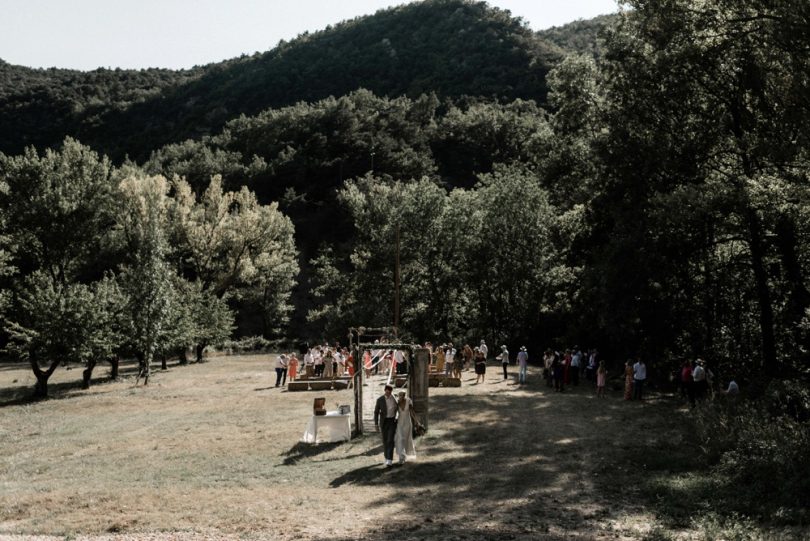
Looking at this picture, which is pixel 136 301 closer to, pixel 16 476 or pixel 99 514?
pixel 16 476

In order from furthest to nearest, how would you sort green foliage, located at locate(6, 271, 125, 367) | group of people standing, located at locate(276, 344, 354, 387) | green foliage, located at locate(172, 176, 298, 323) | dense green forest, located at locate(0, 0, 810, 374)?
green foliage, located at locate(172, 176, 298, 323)
green foliage, located at locate(6, 271, 125, 367)
group of people standing, located at locate(276, 344, 354, 387)
dense green forest, located at locate(0, 0, 810, 374)

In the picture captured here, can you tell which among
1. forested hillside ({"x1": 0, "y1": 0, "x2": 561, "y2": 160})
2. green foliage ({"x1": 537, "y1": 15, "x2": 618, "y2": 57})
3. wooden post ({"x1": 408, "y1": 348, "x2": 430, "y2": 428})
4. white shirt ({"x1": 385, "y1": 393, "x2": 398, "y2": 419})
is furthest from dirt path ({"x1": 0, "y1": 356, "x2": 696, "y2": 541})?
green foliage ({"x1": 537, "y1": 15, "x2": 618, "y2": 57})

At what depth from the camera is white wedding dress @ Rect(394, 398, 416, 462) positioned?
15602 mm

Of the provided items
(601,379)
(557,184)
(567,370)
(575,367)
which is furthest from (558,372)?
(557,184)

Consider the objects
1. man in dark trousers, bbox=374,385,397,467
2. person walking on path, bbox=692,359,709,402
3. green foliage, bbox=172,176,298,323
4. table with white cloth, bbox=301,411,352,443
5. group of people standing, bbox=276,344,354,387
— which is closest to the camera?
man in dark trousers, bbox=374,385,397,467

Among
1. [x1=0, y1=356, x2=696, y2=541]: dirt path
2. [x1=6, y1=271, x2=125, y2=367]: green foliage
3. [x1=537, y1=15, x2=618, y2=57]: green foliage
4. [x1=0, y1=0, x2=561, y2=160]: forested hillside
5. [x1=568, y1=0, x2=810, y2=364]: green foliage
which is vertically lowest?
[x1=0, y1=356, x2=696, y2=541]: dirt path

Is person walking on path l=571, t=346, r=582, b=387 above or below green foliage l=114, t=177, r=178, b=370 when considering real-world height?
below

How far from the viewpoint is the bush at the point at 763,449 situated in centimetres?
1173

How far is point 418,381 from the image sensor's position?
18703 mm

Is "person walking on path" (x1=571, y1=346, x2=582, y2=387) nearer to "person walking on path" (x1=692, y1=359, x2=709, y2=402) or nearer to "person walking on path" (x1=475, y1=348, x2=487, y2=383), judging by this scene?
"person walking on path" (x1=475, y1=348, x2=487, y2=383)

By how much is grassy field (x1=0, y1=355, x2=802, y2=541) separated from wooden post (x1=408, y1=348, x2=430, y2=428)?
2.89 ft

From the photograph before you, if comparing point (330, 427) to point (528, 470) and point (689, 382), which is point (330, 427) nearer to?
point (528, 470)

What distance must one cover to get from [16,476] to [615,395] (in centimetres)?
2138

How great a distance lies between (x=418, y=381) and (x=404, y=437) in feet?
9.88
